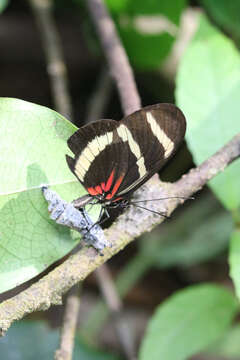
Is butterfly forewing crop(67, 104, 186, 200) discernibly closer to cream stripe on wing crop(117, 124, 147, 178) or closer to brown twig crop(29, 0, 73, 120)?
cream stripe on wing crop(117, 124, 147, 178)

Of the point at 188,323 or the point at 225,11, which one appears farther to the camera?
the point at 225,11

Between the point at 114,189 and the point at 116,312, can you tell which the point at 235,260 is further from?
the point at 116,312

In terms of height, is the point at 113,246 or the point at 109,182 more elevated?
the point at 109,182

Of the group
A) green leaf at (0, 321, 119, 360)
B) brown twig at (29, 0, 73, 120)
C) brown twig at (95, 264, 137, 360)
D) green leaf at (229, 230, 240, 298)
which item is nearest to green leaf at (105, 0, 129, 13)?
brown twig at (29, 0, 73, 120)

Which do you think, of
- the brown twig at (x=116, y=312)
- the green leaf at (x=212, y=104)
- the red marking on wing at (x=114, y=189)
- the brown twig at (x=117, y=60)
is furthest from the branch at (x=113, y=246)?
the brown twig at (x=116, y=312)

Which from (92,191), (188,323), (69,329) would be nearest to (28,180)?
(92,191)

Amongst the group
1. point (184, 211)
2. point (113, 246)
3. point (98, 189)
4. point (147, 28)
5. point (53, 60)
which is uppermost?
point (147, 28)

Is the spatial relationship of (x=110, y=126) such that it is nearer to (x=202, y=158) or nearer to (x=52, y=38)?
(x=202, y=158)
